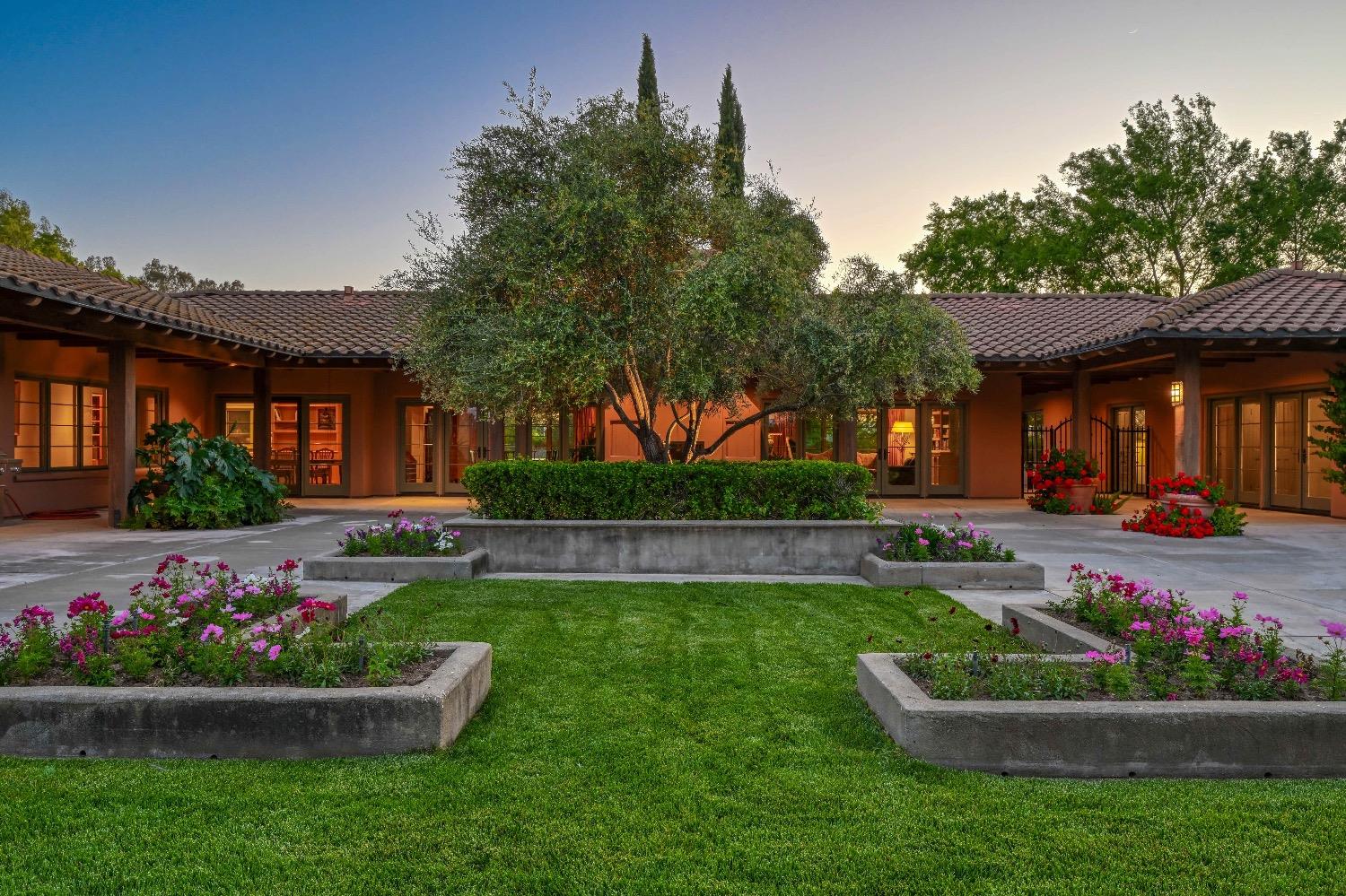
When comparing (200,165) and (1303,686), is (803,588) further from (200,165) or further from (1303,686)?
(200,165)

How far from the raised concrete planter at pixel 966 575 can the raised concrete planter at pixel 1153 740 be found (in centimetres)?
408

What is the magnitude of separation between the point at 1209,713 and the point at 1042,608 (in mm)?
2209

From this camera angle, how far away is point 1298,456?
14586mm

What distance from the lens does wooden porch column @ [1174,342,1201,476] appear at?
12383 millimetres

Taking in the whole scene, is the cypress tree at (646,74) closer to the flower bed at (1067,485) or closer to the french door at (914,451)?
the french door at (914,451)

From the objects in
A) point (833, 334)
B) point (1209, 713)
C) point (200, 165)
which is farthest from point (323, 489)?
point (1209, 713)

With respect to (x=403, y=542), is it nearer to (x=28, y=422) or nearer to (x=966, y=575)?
(x=966, y=575)

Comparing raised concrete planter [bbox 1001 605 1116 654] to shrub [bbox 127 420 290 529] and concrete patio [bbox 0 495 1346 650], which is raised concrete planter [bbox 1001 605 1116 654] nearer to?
concrete patio [bbox 0 495 1346 650]

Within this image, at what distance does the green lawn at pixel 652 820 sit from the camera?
2348 millimetres

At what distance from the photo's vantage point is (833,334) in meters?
8.73

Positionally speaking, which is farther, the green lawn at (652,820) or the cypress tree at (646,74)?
the cypress tree at (646,74)

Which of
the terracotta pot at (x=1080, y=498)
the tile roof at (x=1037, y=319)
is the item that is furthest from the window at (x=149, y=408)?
the terracotta pot at (x=1080, y=498)

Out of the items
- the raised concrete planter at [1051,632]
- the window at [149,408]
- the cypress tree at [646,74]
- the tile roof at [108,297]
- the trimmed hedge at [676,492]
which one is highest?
the cypress tree at [646,74]

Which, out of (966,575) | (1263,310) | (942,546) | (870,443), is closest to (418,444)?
(870,443)
